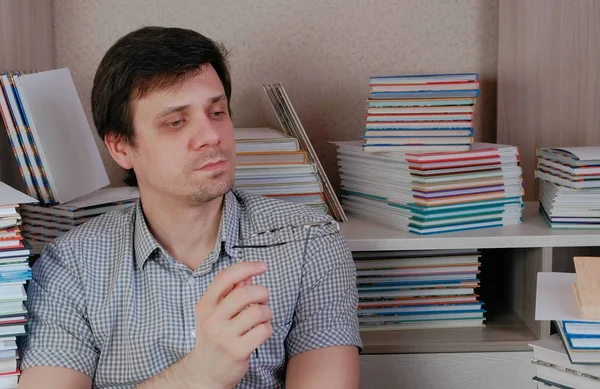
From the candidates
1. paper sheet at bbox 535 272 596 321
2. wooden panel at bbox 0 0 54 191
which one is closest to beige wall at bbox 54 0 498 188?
wooden panel at bbox 0 0 54 191

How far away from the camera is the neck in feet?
5.16

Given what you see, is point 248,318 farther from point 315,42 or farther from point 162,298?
point 315,42

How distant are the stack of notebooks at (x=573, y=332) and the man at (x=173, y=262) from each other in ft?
1.23

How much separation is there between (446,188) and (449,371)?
40cm

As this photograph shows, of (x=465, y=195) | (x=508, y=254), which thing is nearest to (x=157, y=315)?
(x=465, y=195)

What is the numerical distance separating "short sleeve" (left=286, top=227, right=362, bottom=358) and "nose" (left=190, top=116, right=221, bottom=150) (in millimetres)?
264

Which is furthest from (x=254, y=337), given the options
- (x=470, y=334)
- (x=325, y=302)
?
(x=470, y=334)

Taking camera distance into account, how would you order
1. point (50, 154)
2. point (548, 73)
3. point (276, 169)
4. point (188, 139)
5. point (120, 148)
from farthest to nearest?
point (548, 73) < point (276, 169) < point (50, 154) < point (120, 148) < point (188, 139)

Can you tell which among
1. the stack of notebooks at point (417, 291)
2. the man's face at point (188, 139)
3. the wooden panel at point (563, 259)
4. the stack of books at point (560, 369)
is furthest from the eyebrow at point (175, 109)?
the wooden panel at point (563, 259)

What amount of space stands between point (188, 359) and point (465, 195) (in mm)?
809

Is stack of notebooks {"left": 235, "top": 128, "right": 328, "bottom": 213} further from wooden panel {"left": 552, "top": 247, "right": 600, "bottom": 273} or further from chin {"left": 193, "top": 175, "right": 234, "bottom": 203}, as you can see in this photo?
wooden panel {"left": 552, "top": 247, "right": 600, "bottom": 273}

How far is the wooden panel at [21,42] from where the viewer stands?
1.85 m

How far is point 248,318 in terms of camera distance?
1.18 metres

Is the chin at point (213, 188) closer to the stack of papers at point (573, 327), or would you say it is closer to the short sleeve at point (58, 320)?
the short sleeve at point (58, 320)
